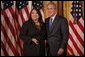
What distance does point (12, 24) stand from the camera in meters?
7.15

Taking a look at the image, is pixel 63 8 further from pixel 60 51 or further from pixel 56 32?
pixel 60 51

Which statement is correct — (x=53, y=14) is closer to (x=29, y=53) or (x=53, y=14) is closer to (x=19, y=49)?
(x=29, y=53)

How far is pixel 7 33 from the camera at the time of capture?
7219 millimetres

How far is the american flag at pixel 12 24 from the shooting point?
282 inches

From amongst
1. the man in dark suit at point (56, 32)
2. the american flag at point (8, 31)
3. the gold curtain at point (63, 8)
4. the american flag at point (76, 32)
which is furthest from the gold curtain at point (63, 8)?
the man in dark suit at point (56, 32)

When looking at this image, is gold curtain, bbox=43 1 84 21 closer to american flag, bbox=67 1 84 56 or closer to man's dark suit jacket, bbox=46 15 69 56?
american flag, bbox=67 1 84 56

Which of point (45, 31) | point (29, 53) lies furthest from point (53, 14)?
point (29, 53)

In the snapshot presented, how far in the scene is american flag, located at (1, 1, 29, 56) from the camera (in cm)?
715

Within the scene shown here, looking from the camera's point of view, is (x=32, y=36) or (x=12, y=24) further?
(x=12, y=24)

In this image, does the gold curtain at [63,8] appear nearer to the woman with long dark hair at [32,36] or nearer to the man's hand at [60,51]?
the woman with long dark hair at [32,36]

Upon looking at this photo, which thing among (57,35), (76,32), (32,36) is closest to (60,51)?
(57,35)

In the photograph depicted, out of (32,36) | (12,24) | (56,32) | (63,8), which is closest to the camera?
(56,32)

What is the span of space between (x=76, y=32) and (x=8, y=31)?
4.56 feet

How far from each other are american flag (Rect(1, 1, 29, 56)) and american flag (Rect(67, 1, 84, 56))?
94cm
